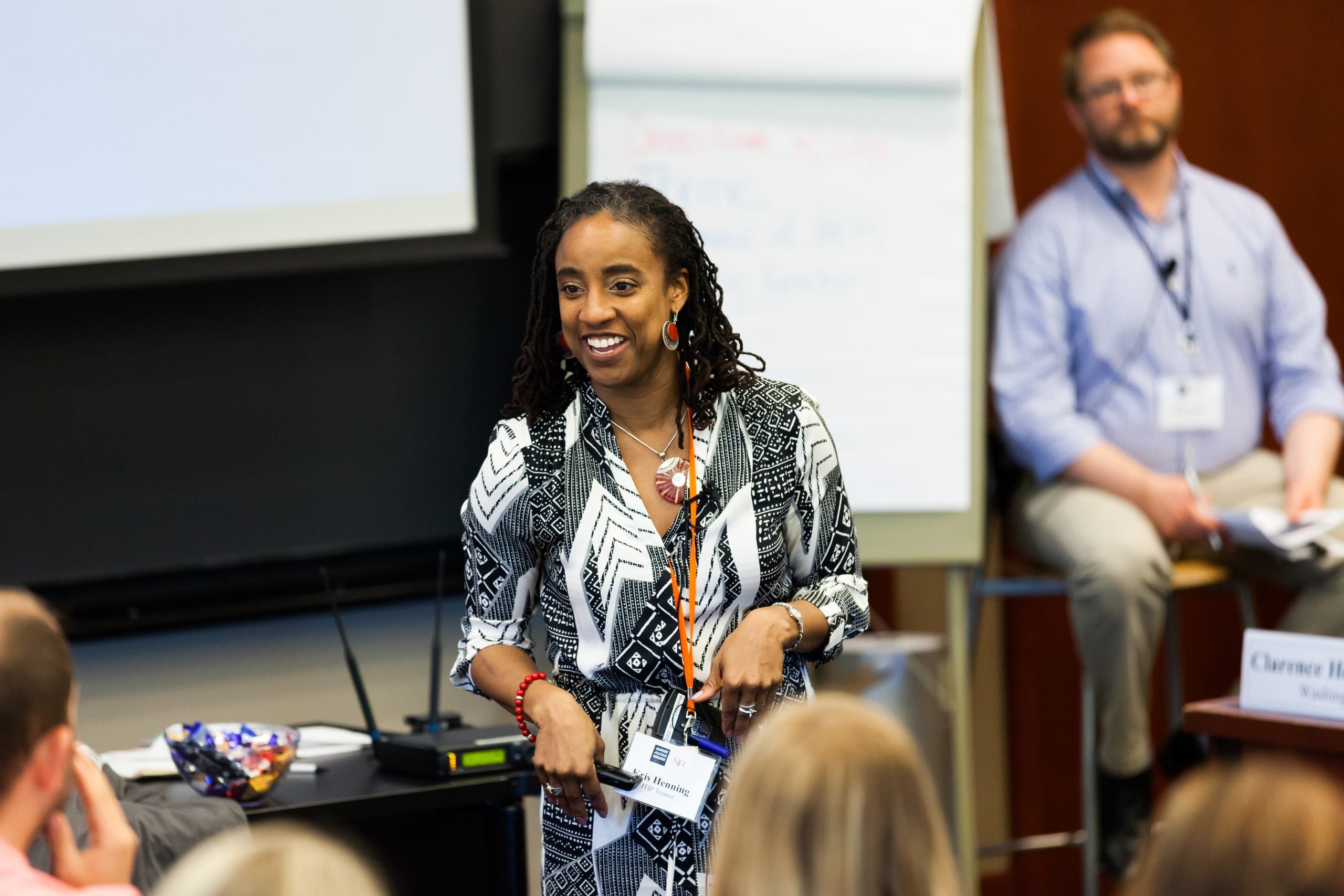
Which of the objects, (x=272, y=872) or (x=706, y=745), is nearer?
(x=272, y=872)

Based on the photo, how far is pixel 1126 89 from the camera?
3.64 metres

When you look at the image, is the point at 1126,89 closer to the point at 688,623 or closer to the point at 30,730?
the point at 688,623

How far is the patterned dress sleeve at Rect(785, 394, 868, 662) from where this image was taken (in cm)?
195

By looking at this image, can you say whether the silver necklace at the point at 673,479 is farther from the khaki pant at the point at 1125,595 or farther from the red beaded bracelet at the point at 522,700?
the khaki pant at the point at 1125,595

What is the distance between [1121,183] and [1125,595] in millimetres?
1075

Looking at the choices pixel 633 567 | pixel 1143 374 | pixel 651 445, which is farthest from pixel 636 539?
pixel 1143 374

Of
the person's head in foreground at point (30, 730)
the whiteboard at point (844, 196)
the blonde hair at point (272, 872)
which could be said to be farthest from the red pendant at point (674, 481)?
the whiteboard at point (844, 196)

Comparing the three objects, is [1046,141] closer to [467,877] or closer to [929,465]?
[929,465]

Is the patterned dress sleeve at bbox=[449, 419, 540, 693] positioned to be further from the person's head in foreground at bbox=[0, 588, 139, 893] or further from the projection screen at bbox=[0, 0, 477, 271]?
the projection screen at bbox=[0, 0, 477, 271]

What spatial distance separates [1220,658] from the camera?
427 centimetres

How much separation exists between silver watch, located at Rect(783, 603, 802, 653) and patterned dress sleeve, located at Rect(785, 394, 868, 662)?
6cm

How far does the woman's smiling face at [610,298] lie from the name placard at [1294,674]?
108cm

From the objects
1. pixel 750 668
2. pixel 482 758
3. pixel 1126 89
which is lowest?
pixel 482 758

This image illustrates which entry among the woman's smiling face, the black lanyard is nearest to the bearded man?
the black lanyard
